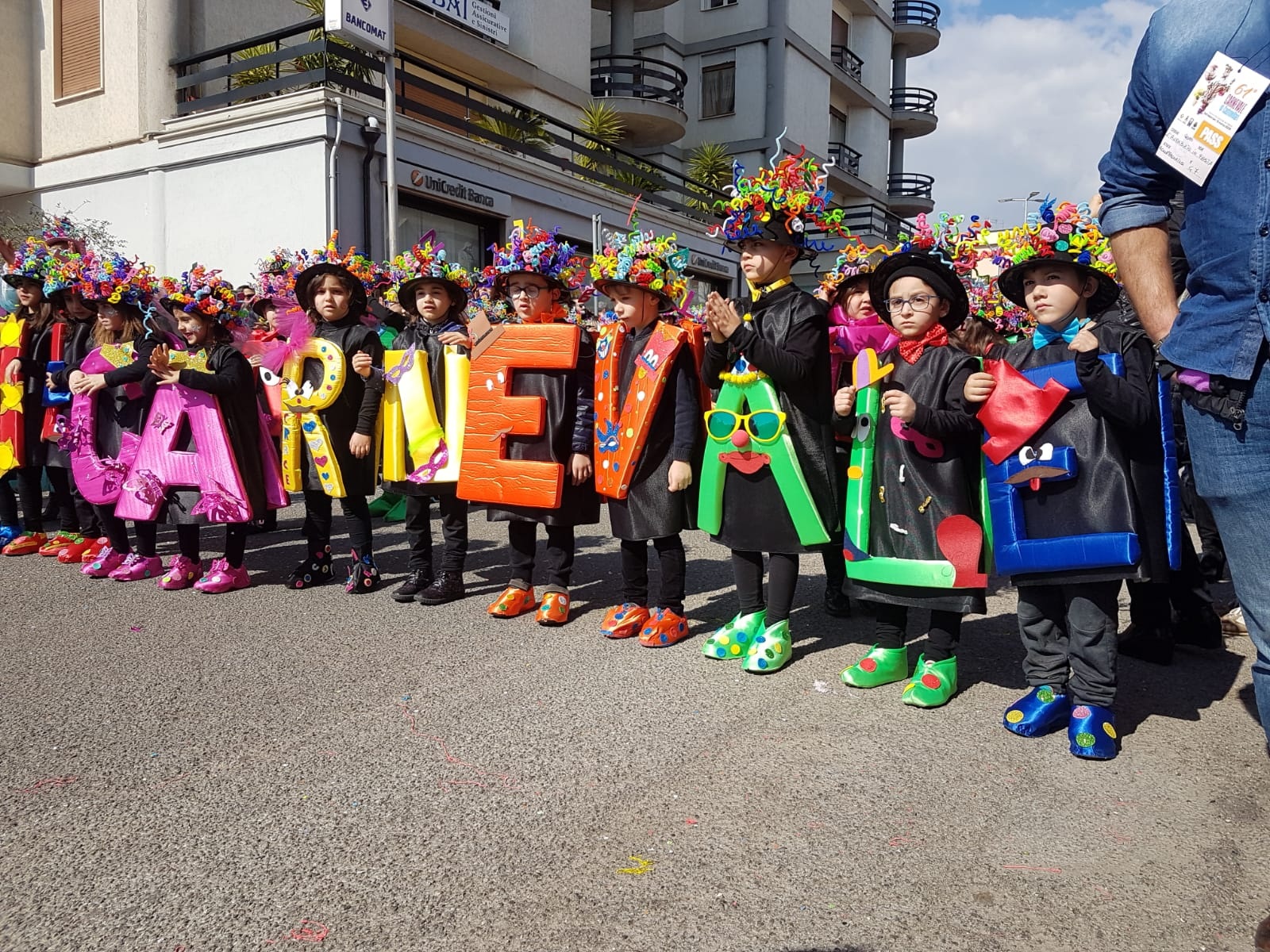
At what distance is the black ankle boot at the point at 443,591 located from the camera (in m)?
5.47

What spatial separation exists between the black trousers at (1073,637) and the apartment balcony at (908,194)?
33.6 metres

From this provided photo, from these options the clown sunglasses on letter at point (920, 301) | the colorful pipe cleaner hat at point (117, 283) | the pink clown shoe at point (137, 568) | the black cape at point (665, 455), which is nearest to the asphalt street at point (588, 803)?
the black cape at point (665, 455)

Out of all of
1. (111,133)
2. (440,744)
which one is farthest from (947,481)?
(111,133)

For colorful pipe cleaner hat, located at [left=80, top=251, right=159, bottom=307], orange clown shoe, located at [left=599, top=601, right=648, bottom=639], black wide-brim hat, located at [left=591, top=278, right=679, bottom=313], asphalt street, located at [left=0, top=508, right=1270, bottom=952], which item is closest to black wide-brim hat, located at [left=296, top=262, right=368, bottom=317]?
colorful pipe cleaner hat, located at [left=80, top=251, right=159, bottom=307]

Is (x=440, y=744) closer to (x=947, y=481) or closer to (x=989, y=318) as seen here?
(x=947, y=481)

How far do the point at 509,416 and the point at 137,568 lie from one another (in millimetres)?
2895

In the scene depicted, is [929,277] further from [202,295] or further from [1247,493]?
[202,295]

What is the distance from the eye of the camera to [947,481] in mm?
3809

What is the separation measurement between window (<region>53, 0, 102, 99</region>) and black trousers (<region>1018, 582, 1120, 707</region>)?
54.1 feet

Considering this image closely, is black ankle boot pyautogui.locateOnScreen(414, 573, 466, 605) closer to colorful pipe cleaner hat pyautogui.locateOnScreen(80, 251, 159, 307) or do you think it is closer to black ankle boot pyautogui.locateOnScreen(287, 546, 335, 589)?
black ankle boot pyautogui.locateOnScreen(287, 546, 335, 589)

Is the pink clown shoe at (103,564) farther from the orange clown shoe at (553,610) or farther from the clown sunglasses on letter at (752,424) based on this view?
the clown sunglasses on letter at (752,424)

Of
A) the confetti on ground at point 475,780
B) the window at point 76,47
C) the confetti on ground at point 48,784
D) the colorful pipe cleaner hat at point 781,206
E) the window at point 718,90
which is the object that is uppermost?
the window at point 718,90

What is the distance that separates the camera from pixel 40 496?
22.7 feet

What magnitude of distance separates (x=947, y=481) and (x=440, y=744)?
2277mm
